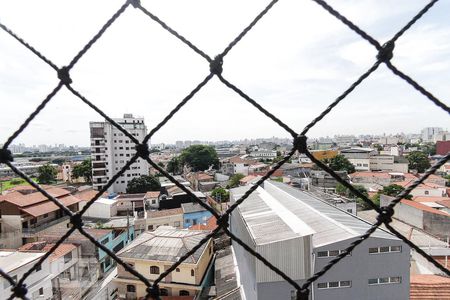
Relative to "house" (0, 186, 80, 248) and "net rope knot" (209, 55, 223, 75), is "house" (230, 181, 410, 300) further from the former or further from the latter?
"house" (0, 186, 80, 248)

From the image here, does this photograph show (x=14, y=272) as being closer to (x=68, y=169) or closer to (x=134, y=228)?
(x=134, y=228)

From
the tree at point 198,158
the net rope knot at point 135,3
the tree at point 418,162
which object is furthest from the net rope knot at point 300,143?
the tree at point 198,158

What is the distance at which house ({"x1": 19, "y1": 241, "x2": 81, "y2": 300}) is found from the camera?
595cm

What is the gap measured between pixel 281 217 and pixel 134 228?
639 centimetres

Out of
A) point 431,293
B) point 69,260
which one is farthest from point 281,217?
point 69,260

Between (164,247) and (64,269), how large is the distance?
240 cm

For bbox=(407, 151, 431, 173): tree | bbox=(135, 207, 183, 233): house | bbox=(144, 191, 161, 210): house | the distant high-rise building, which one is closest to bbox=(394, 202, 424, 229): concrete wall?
bbox=(135, 207, 183, 233): house

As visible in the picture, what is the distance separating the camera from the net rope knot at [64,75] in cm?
73

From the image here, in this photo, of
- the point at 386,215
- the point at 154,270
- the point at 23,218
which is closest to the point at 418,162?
the point at 154,270

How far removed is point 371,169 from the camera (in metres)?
22.1

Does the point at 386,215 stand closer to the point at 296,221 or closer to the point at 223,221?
the point at 223,221

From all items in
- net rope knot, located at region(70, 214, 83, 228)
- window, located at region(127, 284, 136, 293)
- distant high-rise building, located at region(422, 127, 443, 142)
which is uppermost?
distant high-rise building, located at region(422, 127, 443, 142)

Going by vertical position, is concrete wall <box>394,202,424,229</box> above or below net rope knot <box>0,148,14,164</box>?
below

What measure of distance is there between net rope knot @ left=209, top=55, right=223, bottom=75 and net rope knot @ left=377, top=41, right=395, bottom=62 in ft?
1.19
